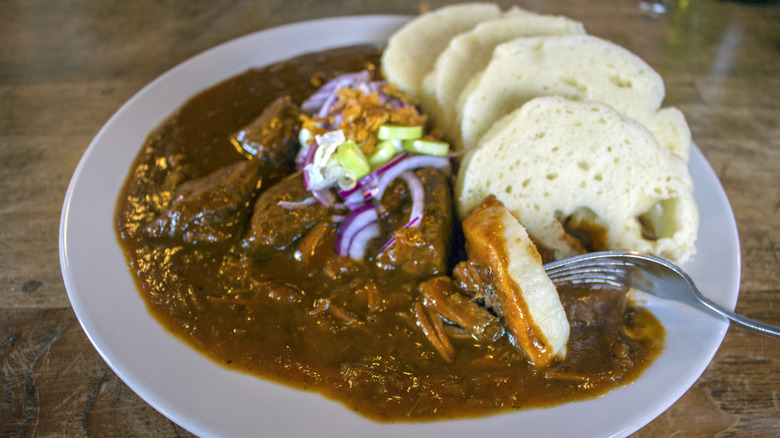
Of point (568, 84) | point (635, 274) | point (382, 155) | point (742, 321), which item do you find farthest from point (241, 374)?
point (568, 84)

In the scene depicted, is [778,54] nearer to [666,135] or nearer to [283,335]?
[666,135]

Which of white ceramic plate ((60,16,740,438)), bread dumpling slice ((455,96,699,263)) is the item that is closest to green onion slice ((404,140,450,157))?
bread dumpling slice ((455,96,699,263))

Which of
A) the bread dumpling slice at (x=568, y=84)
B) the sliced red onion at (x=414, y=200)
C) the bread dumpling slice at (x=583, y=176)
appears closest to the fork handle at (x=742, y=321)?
the bread dumpling slice at (x=583, y=176)

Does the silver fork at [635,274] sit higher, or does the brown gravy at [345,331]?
the silver fork at [635,274]

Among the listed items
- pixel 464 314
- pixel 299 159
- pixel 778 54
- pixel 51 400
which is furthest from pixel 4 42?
pixel 778 54

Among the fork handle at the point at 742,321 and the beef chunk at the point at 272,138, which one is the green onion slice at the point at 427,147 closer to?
the beef chunk at the point at 272,138

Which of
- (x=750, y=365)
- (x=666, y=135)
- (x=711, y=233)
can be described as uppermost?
(x=666, y=135)
